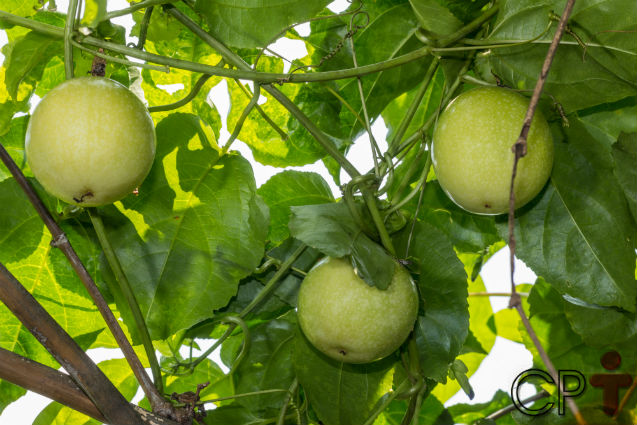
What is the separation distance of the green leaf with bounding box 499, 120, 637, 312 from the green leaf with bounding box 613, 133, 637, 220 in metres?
0.03

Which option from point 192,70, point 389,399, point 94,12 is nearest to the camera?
point 94,12

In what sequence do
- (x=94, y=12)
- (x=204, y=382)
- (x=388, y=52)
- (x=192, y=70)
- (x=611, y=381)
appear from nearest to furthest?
(x=94, y=12) < (x=192, y=70) < (x=388, y=52) < (x=611, y=381) < (x=204, y=382)

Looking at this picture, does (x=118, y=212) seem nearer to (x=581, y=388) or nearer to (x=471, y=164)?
(x=471, y=164)

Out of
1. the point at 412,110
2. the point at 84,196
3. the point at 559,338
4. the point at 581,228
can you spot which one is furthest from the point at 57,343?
the point at 559,338

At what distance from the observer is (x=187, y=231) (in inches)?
36.9

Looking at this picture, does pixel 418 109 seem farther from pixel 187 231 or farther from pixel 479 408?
pixel 479 408

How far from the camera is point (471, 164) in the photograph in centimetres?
76

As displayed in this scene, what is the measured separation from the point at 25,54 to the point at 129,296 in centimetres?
32

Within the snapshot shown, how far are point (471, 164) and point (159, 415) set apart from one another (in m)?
0.46

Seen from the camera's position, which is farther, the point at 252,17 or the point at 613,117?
the point at 613,117

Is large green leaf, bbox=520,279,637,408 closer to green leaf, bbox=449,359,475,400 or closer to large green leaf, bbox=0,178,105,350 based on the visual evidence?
green leaf, bbox=449,359,475,400

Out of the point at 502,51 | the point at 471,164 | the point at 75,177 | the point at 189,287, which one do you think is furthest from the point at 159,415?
the point at 502,51

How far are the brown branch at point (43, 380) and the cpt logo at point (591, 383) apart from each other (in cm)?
64

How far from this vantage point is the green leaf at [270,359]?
1.08 meters
